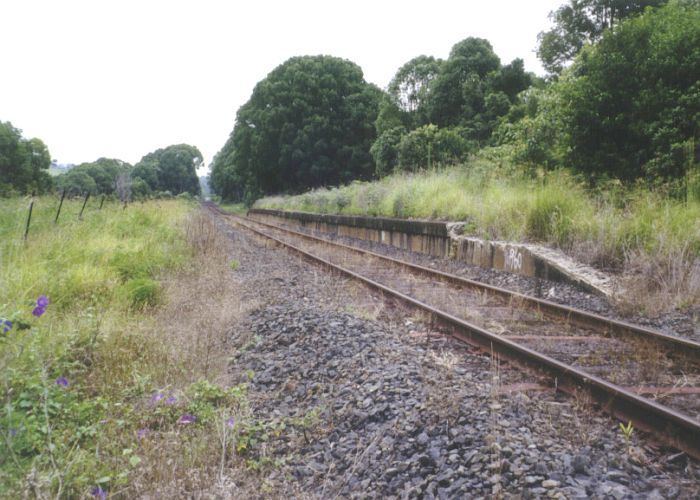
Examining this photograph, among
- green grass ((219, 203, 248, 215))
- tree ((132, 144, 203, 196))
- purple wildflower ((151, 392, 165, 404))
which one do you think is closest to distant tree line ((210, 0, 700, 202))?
green grass ((219, 203, 248, 215))

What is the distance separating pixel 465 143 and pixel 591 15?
17.7 meters

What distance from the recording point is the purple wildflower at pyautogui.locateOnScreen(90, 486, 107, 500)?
2.01 metres

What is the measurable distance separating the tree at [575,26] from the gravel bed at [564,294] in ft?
92.8

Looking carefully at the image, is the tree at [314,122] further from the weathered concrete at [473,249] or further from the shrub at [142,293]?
the shrub at [142,293]

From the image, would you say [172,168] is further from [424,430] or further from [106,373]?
[424,430]

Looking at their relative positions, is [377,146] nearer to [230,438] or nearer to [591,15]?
[591,15]

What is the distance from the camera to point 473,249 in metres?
9.61

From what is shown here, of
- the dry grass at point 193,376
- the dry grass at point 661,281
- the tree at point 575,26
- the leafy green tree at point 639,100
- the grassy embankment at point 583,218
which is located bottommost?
the dry grass at point 193,376

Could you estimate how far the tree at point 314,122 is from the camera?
1512 inches

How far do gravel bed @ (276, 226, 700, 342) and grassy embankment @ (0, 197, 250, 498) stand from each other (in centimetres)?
412

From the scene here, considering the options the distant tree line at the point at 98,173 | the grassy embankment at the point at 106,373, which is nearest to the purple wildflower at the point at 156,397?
the grassy embankment at the point at 106,373

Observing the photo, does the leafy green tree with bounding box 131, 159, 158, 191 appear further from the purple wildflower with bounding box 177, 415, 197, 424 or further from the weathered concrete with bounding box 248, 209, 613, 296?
the purple wildflower with bounding box 177, 415, 197, 424

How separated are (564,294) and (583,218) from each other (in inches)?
76.9

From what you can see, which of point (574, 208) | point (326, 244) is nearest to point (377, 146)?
point (326, 244)
